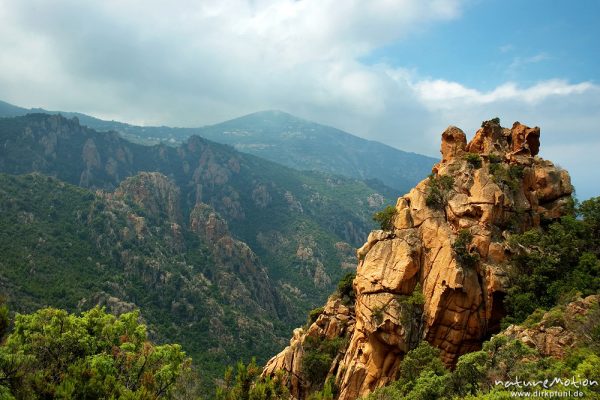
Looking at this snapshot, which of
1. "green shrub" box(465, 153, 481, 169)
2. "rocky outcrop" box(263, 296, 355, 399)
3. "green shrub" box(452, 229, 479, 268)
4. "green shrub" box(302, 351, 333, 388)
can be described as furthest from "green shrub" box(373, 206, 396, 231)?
"green shrub" box(302, 351, 333, 388)

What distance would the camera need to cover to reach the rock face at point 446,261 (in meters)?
47.2

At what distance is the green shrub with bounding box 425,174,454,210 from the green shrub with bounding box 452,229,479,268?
21.6 ft

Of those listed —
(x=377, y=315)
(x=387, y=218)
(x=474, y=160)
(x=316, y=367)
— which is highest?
(x=474, y=160)

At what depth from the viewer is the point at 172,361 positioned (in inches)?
1689

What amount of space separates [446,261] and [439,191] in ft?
35.8

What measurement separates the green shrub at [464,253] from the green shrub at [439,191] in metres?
6.59

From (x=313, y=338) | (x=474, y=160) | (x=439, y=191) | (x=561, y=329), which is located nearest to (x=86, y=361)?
(x=313, y=338)

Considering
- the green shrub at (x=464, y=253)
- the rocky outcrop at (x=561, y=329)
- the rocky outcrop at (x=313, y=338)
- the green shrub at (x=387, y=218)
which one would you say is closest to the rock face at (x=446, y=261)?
the green shrub at (x=464, y=253)

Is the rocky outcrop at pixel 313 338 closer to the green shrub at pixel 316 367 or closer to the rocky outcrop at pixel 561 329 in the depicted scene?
the green shrub at pixel 316 367

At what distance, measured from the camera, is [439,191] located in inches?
2195

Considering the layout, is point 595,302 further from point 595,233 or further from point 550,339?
point 595,233

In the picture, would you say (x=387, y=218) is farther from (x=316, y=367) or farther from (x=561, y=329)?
(x=561, y=329)

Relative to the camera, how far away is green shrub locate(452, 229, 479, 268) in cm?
4797

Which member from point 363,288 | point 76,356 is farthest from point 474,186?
point 76,356
